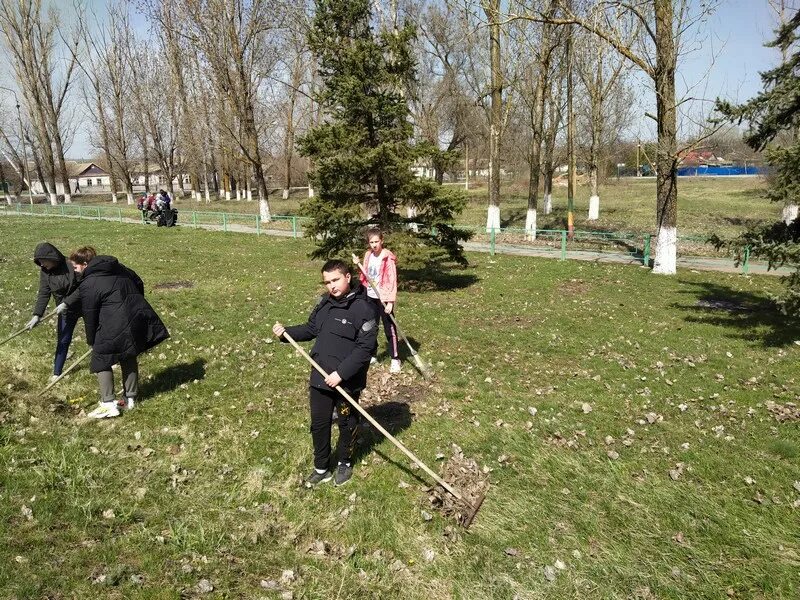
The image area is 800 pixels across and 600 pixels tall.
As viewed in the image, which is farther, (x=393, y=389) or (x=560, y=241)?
(x=560, y=241)

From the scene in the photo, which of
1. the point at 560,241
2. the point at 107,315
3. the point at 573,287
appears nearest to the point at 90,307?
the point at 107,315

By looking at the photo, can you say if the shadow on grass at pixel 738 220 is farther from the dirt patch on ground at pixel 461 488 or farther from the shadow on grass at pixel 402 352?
the dirt patch on ground at pixel 461 488

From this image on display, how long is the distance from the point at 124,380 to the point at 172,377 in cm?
115

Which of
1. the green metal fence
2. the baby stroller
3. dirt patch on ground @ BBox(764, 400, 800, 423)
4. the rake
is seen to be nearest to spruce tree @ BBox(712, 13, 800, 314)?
dirt patch on ground @ BBox(764, 400, 800, 423)

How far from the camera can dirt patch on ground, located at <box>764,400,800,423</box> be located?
6.38 metres

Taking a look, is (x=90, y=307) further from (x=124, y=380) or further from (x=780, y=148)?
(x=780, y=148)

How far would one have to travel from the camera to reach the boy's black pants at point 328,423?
4.82 meters

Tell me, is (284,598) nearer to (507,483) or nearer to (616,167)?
(507,483)

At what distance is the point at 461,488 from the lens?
16.9 ft

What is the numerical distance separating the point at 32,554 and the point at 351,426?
2687 millimetres

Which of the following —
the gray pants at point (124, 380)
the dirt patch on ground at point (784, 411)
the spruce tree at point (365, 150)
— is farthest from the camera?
the spruce tree at point (365, 150)

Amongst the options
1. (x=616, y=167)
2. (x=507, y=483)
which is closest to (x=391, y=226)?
(x=507, y=483)

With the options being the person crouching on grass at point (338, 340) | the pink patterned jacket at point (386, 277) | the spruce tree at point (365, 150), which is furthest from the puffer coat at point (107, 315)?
the spruce tree at point (365, 150)

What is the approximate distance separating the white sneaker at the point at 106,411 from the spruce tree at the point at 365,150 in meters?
7.18
